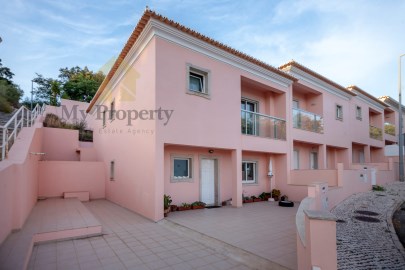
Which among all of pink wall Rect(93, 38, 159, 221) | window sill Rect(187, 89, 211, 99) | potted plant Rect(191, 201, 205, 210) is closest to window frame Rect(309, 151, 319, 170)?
potted plant Rect(191, 201, 205, 210)

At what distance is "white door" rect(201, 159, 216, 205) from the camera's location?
1005 cm

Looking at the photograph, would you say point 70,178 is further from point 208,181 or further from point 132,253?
point 132,253

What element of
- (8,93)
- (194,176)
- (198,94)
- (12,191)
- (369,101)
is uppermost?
(8,93)

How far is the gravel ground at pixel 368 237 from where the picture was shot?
177 inches

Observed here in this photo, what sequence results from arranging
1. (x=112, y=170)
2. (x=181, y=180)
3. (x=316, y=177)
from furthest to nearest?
1. (x=112, y=170)
2. (x=316, y=177)
3. (x=181, y=180)

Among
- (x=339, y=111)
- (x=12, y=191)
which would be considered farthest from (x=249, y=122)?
(x=339, y=111)

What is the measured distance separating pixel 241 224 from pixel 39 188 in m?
9.54

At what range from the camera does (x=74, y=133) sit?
14961mm

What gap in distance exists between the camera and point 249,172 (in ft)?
39.6

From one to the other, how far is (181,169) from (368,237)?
6348mm

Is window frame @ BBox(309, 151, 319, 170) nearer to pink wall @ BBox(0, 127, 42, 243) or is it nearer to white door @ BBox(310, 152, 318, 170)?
white door @ BBox(310, 152, 318, 170)

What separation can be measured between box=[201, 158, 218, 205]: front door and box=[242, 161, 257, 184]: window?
6.63 feet

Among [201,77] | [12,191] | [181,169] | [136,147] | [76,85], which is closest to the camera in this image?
[12,191]

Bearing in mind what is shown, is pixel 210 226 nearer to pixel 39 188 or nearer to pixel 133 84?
pixel 133 84
